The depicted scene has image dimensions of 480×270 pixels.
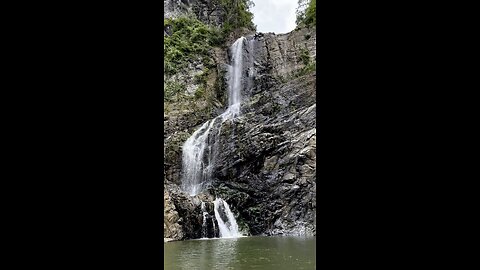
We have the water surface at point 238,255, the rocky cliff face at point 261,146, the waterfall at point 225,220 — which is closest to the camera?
the water surface at point 238,255

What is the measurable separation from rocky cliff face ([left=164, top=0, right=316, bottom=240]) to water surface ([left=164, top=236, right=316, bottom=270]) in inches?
84.9

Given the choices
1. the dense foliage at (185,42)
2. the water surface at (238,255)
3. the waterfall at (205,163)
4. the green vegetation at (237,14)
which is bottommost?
the water surface at (238,255)

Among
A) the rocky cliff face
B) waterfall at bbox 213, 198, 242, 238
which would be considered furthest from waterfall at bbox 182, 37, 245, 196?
waterfall at bbox 213, 198, 242, 238

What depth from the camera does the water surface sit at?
319 inches

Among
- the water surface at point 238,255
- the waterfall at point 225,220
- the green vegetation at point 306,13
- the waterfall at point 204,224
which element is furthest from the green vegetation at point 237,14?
the water surface at point 238,255

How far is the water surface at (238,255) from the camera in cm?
811

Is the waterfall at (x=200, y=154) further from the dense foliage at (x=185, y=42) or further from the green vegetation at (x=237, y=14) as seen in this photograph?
Result: the green vegetation at (x=237, y=14)

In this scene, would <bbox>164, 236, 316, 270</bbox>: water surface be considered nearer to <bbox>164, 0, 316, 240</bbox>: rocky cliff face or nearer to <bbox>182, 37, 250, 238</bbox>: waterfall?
<bbox>182, 37, 250, 238</bbox>: waterfall

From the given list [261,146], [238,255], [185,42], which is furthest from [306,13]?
[238,255]

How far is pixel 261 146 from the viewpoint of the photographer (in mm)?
16328

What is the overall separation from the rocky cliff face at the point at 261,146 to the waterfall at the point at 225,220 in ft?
0.85

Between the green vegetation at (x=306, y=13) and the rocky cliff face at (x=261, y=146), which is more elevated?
the green vegetation at (x=306, y=13)
